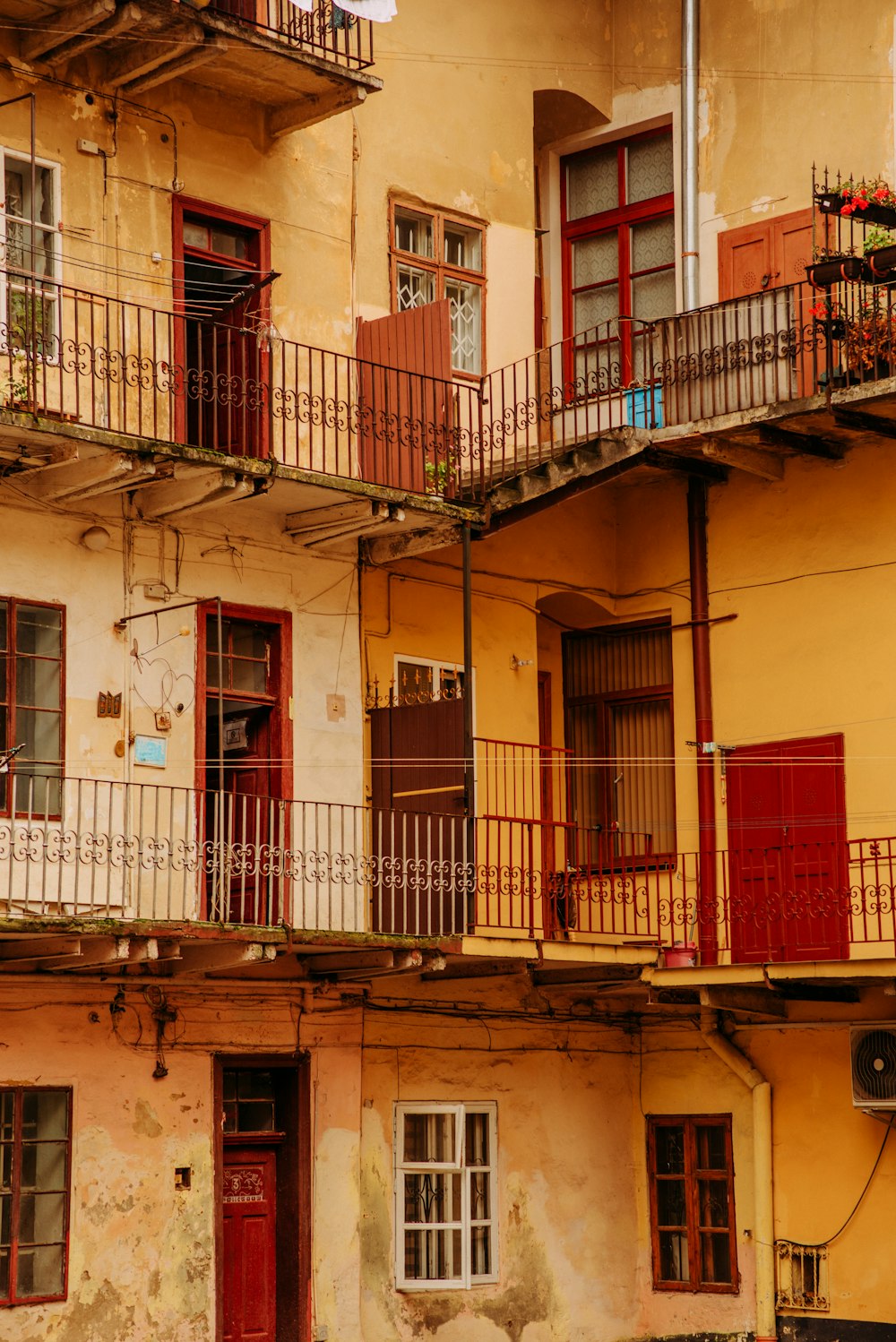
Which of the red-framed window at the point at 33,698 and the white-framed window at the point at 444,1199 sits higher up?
the red-framed window at the point at 33,698

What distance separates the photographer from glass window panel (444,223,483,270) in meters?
18.3

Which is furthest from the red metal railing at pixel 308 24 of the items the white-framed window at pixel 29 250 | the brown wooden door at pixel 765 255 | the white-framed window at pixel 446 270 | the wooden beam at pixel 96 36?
the brown wooden door at pixel 765 255

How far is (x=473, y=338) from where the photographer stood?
59.9 ft

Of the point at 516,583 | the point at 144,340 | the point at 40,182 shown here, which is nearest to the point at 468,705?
the point at 516,583

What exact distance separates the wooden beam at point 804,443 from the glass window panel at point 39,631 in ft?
19.7

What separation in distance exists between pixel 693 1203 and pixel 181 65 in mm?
10302

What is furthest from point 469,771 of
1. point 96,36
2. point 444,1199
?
point 96,36

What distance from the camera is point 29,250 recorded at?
14.6 m

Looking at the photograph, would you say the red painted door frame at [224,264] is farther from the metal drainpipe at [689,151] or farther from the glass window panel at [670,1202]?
the glass window panel at [670,1202]

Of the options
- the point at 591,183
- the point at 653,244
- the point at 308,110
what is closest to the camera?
the point at 308,110

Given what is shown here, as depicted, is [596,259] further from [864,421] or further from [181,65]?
[181,65]

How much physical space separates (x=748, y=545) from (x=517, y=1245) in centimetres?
627

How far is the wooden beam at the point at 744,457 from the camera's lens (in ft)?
55.9

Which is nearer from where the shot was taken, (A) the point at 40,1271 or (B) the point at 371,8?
(A) the point at 40,1271
